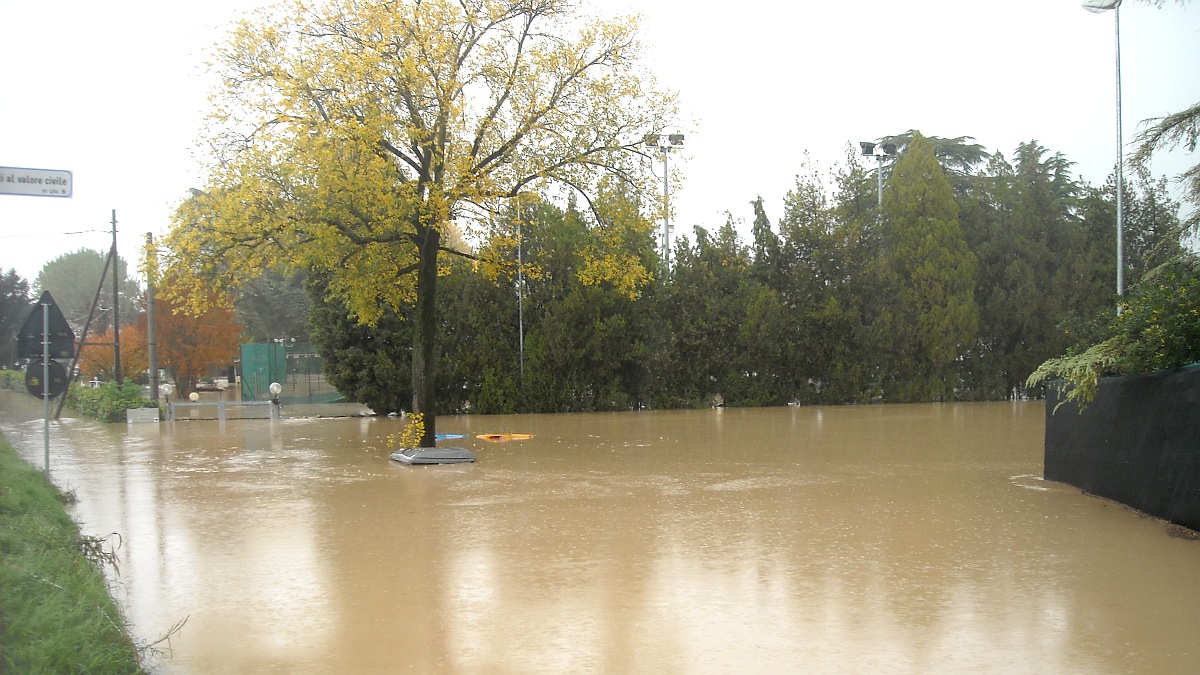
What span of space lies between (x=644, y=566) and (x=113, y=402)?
2211 centimetres

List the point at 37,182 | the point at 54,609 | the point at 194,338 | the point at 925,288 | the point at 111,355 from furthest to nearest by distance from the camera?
1. the point at 194,338
2. the point at 111,355
3. the point at 925,288
4. the point at 37,182
5. the point at 54,609

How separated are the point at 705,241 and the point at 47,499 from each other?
21630mm

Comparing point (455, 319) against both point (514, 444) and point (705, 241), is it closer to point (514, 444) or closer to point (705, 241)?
point (705, 241)

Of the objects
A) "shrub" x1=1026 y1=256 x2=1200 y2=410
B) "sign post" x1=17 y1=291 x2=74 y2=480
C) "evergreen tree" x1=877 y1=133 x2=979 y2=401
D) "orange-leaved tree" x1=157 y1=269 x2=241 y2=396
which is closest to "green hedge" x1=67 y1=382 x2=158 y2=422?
"orange-leaved tree" x1=157 y1=269 x2=241 y2=396

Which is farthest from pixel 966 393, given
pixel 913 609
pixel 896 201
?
pixel 913 609

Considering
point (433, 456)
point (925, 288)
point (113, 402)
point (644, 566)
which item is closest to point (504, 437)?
point (433, 456)

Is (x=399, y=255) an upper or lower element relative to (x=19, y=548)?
upper

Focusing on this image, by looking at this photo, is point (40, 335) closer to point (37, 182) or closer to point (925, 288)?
point (37, 182)

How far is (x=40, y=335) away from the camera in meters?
10.8

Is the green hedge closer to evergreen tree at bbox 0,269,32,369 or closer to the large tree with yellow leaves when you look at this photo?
the large tree with yellow leaves

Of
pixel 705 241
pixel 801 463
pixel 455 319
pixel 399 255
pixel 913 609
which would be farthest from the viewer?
pixel 705 241

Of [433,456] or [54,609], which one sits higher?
[54,609]

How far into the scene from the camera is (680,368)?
91.6 ft

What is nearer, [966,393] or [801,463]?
[801,463]
